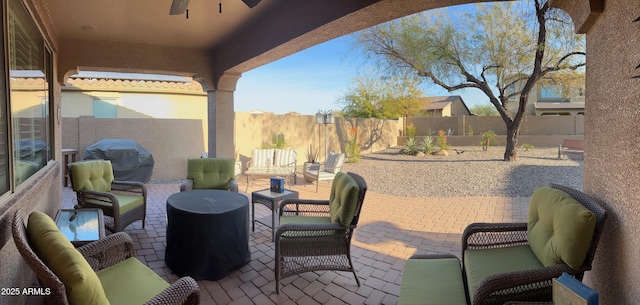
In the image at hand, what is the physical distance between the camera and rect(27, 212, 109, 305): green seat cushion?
1359 millimetres

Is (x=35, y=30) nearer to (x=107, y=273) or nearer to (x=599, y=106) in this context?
(x=107, y=273)

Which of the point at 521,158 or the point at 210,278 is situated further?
the point at 521,158

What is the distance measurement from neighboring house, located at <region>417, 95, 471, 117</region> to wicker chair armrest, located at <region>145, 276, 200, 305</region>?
76.2ft

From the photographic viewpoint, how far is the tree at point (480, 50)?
977 cm

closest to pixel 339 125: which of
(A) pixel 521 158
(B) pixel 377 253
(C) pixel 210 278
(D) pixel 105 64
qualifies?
(A) pixel 521 158

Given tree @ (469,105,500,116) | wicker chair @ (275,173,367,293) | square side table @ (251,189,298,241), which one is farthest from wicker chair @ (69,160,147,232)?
tree @ (469,105,500,116)

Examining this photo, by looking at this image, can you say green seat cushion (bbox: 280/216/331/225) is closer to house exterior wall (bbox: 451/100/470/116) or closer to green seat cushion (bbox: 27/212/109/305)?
green seat cushion (bbox: 27/212/109/305)

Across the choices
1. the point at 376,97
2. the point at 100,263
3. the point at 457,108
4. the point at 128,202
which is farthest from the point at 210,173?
the point at 457,108

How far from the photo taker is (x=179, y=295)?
1.72m

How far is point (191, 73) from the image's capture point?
576 centimetres

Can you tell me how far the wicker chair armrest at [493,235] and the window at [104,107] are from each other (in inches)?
490

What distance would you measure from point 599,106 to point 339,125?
1133cm

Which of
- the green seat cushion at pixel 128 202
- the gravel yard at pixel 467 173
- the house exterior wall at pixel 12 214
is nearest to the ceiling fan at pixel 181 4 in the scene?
the house exterior wall at pixel 12 214

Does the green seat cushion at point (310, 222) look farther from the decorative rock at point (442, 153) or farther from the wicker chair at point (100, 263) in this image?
the decorative rock at point (442, 153)
